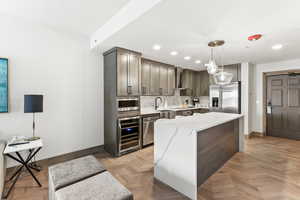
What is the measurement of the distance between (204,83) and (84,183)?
555 cm

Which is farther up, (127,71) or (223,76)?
(127,71)

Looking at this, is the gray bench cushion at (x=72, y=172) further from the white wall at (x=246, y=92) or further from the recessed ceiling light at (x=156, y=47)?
the white wall at (x=246, y=92)

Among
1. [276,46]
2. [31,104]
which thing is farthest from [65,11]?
[276,46]

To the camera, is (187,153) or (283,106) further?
(283,106)

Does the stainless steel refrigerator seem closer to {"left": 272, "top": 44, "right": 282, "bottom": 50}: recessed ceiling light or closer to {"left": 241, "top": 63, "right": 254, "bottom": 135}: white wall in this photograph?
{"left": 241, "top": 63, "right": 254, "bottom": 135}: white wall

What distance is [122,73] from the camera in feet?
11.0

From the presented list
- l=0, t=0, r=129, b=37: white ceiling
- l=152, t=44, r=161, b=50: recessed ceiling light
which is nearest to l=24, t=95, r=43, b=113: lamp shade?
l=0, t=0, r=129, b=37: white ceiling

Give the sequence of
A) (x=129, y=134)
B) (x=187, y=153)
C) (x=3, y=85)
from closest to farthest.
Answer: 1. (x=187, y=153)
2. (x=3, y=85)
3. (x=129, y=134)

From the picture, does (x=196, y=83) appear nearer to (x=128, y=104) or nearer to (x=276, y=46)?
(x=276, y=46)

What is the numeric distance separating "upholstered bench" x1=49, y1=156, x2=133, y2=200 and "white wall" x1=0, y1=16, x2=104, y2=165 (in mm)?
1485

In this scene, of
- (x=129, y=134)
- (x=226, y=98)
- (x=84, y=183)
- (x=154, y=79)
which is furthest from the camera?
(x=226, y=98)

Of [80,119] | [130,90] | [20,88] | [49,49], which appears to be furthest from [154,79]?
[20,88]

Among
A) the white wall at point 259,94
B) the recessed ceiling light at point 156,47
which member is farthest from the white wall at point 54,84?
the white wall at point 259,94

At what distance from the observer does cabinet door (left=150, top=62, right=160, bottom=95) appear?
449 cm
